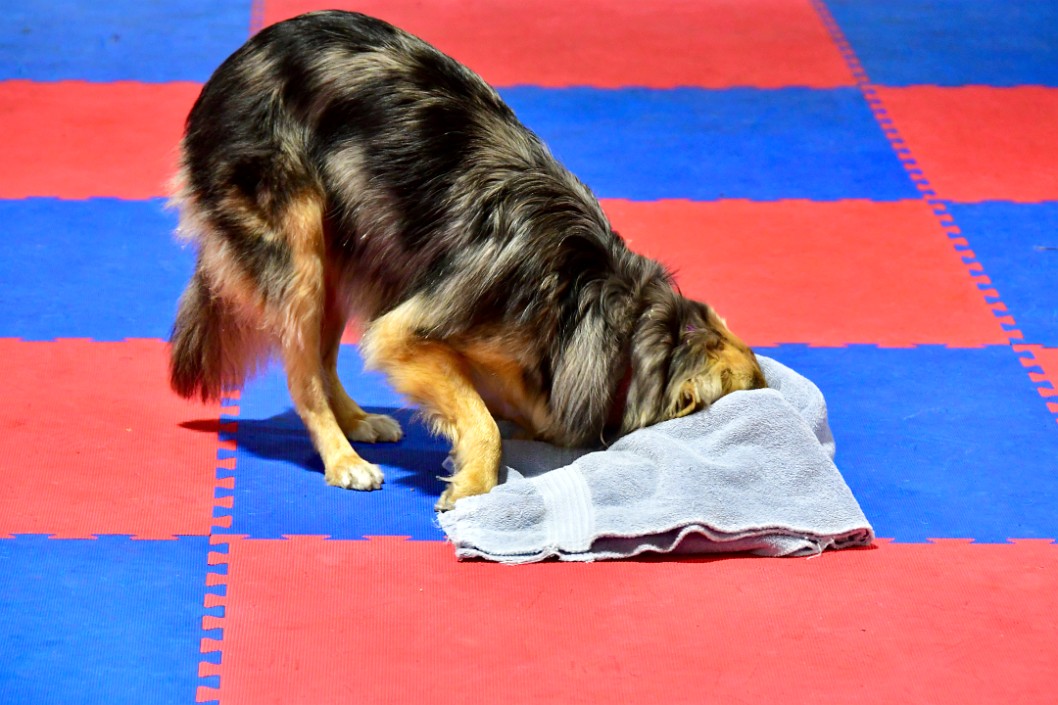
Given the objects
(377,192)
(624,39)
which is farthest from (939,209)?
(377,192)

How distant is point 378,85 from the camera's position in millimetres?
4324

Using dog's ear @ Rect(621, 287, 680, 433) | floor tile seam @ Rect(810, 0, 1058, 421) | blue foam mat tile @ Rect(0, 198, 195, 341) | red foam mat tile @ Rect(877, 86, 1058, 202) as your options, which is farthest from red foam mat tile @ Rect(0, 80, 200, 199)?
red foam mat tile @ Rect(877, 86, 1058, 202)

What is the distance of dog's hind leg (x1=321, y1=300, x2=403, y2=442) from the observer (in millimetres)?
4785

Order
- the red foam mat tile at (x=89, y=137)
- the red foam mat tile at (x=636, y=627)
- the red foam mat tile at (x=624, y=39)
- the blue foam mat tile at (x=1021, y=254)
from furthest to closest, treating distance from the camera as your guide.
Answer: the red foam mat tile at (x=624, y=39) < the red foam mat tile at (x=89, y=137) < the blue foam mat tile at (x=1021, y=254) < the red foam mat tile at (x=636, y=627)

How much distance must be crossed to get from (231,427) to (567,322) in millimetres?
1414

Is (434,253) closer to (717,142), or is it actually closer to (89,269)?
(89,269)

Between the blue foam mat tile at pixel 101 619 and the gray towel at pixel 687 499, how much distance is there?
2.84 feet

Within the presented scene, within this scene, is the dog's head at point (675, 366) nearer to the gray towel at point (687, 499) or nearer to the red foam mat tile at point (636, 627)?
the gray towel at point (687, 499)

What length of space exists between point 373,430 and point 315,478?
1.32 ft

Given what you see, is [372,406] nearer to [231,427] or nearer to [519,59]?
[231,427]

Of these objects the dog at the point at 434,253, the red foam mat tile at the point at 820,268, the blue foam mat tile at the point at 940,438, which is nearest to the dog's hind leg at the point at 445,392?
the dog at the point at 434,253

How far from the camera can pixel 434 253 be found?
4.27 meters

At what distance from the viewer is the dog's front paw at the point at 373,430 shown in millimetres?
4789

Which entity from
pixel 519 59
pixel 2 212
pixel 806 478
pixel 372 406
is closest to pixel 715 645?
pixel 806 478
